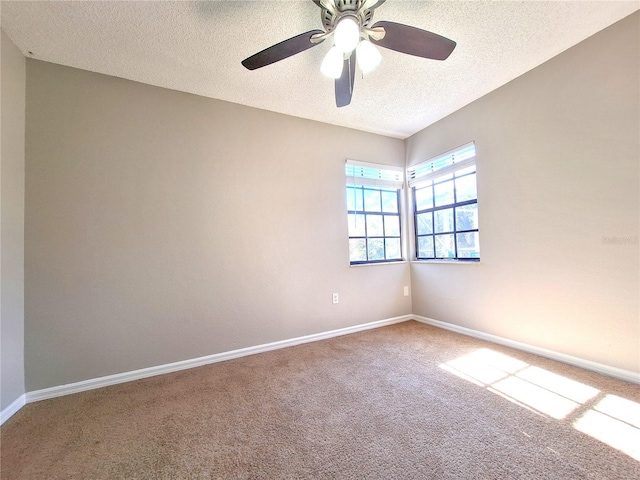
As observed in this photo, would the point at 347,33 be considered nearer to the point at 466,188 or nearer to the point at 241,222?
the point at 241,222

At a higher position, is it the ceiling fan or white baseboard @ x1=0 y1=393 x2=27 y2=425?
the ceiling fan

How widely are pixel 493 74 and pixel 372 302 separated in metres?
2.59

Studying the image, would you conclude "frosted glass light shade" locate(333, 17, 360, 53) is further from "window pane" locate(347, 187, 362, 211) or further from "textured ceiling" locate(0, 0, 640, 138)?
"window pane" locate(347, 187, 362, 211)

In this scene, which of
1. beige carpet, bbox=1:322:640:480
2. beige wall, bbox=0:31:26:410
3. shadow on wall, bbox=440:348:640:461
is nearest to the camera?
beige carpet, bbox=1:322:640:480

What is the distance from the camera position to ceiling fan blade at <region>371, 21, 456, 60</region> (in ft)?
4.41

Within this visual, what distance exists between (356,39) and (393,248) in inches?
101

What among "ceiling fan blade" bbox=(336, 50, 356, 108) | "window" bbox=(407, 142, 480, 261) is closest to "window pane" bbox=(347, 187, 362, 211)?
"window" bbox=(407, 142, 480, 261)

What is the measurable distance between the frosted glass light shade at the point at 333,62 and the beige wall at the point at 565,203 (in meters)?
1.82

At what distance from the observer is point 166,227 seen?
7.30 feet

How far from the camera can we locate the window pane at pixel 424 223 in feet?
10.8

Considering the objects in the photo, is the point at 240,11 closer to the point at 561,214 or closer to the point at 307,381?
the point at 307,381

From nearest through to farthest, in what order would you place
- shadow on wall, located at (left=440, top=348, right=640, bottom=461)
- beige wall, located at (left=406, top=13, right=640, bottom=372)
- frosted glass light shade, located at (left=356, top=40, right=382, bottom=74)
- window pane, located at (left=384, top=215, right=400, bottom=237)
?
shadow on wall, located at (left=440, top=348, right=640, bottom=461) < frosted glass light shade, located at (left=356, top=40, right=382, bottom=74) < beige wall, located at (left=406, top=13, right=640, bottom=372) < window pane, located at (left=384, top=215, right=400, bottom=237)

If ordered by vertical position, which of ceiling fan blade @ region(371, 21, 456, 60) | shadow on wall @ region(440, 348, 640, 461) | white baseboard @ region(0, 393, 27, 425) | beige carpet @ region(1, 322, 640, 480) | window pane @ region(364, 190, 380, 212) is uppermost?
ceiling fan blade @ region(371, 21, 456, 60)

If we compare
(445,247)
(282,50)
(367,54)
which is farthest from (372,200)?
(282,50)
